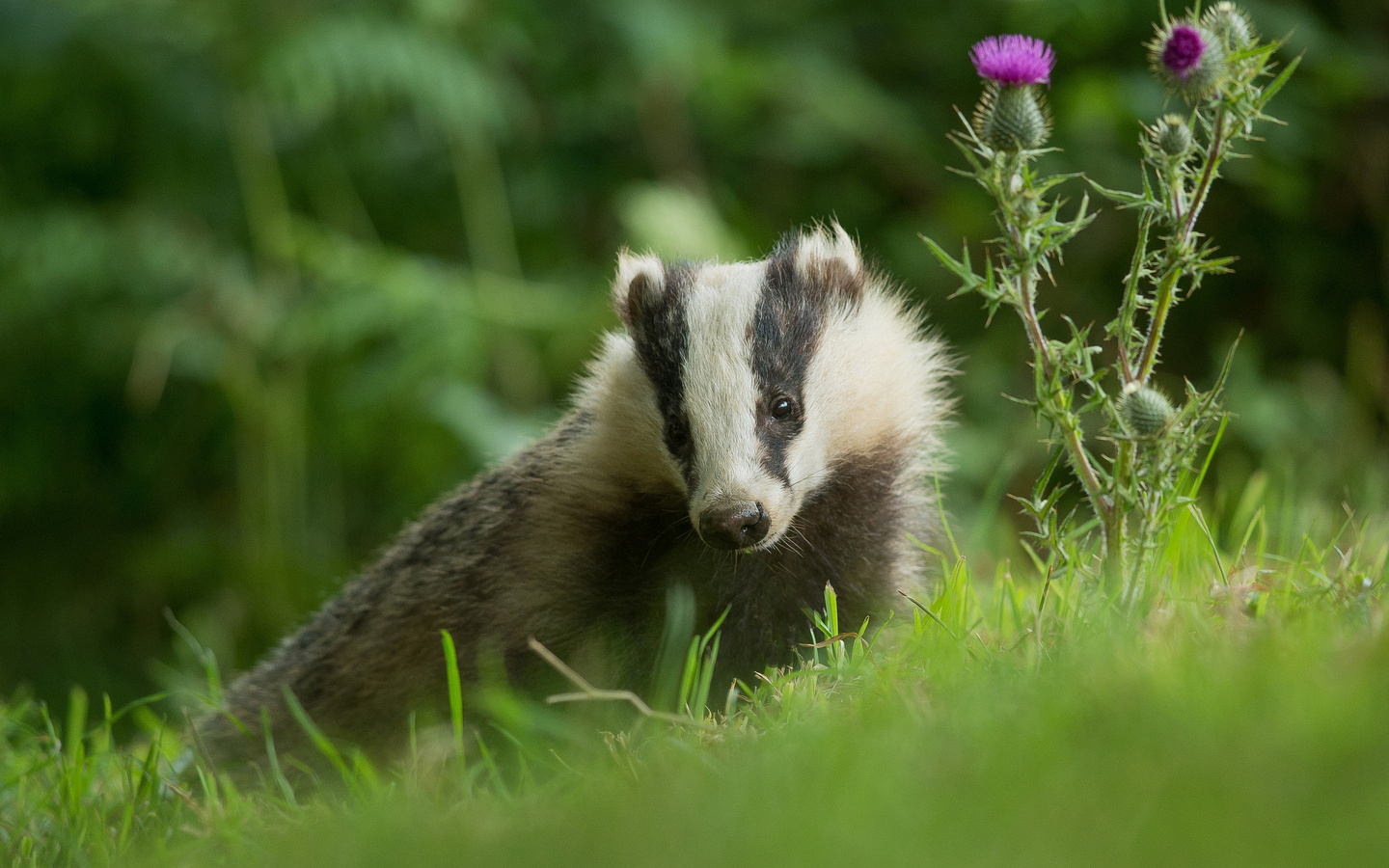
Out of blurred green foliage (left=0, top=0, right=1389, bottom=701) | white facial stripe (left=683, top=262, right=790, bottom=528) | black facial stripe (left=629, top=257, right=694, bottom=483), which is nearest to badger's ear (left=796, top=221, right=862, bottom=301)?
white facial stripe (left=683, top=262, right=790, bottom=528)

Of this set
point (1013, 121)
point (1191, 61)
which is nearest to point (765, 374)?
point (1013, 121)

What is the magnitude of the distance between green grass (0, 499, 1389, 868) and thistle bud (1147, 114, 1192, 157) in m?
0.76

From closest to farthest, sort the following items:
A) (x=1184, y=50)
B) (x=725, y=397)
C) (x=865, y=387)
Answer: (x=1184, y=50) → (x=725, y=397) → (x=865, y=387)

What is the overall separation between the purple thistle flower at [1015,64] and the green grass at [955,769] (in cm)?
90

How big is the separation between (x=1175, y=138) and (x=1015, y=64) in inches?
12.1

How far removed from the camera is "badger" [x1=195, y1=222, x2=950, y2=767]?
8.68ft

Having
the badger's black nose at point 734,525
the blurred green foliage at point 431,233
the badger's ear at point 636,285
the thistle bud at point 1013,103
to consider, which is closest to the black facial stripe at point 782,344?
the badger's black nose at point 734,525

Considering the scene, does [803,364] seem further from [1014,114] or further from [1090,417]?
[1090,417]

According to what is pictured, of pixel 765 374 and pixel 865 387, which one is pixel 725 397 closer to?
pixel 765 374

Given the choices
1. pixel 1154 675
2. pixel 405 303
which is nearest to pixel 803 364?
pixel 1154 675

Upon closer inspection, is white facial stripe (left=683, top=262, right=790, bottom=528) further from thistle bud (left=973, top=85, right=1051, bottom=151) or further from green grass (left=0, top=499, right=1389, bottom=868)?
thistle bud (left=973, top=85, right=1051, bottom=151)

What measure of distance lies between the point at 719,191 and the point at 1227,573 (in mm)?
3909

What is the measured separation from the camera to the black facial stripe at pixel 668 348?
2713 mm

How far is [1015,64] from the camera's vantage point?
2.20 metres
